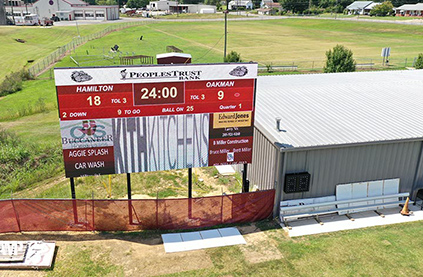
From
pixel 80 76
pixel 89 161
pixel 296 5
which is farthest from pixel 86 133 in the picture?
pixel 296 5

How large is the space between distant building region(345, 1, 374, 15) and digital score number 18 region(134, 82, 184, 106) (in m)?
161

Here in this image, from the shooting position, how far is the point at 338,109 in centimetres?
2048

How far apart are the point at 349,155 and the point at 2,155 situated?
61.4 ft

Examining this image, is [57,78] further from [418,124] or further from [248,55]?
[248,55]

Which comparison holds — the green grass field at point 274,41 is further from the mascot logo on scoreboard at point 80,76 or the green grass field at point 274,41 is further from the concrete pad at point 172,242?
the concrete pad at point 172,242

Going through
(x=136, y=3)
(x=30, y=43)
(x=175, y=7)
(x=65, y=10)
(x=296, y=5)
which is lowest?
(x=30, y=43)

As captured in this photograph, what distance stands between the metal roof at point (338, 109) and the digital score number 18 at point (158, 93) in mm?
4684

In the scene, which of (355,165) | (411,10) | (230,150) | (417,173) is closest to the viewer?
(230,150)

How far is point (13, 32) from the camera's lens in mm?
83625

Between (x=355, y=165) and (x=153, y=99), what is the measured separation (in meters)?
9.66

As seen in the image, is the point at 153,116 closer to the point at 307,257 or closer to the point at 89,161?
the point at 89,161

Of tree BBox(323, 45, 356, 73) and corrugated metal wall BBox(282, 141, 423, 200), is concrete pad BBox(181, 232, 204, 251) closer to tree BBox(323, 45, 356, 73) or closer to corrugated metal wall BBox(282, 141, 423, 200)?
corrugated metal wall BBox(282, 141, 423, 200)

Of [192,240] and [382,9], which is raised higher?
[382,9]

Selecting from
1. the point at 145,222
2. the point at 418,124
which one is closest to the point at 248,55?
the point at 418,124
